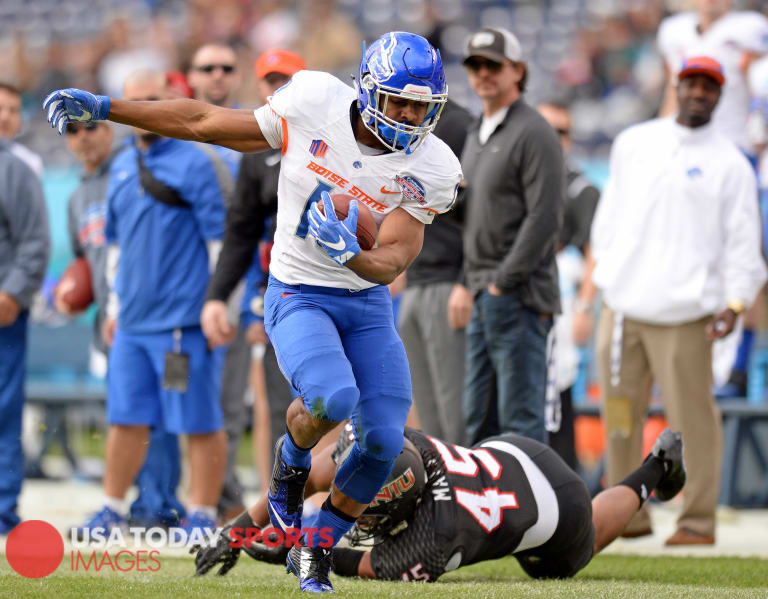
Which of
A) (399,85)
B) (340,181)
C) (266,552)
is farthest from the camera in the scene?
(266,552)

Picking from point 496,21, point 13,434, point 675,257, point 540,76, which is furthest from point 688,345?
point 496,21

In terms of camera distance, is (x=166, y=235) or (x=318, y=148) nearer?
(x=318, y=148)

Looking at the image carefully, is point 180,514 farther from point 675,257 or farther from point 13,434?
point 675,257

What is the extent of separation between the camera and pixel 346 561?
5.16 metres

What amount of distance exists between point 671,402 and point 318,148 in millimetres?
3047

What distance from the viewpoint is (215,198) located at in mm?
6855

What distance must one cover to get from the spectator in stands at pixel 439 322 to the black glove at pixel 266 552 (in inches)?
83.0

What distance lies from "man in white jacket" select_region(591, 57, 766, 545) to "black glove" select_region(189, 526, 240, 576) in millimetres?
2560

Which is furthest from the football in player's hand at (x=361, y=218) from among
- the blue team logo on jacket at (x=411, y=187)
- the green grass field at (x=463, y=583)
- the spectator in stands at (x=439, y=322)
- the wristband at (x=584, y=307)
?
the wristband at (x=584, y=307)

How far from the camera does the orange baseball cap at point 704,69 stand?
692 cm

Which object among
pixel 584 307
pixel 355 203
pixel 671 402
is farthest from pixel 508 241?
pixel 355 203

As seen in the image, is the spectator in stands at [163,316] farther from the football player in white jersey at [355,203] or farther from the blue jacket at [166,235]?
the football player in white jersey at [355,203]

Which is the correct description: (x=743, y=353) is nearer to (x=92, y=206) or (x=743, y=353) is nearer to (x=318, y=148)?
(x=92, y=206)

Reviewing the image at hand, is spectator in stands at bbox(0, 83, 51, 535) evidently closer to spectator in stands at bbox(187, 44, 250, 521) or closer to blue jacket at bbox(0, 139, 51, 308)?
blue jacket at bbox(0, 139, 51, 308)
